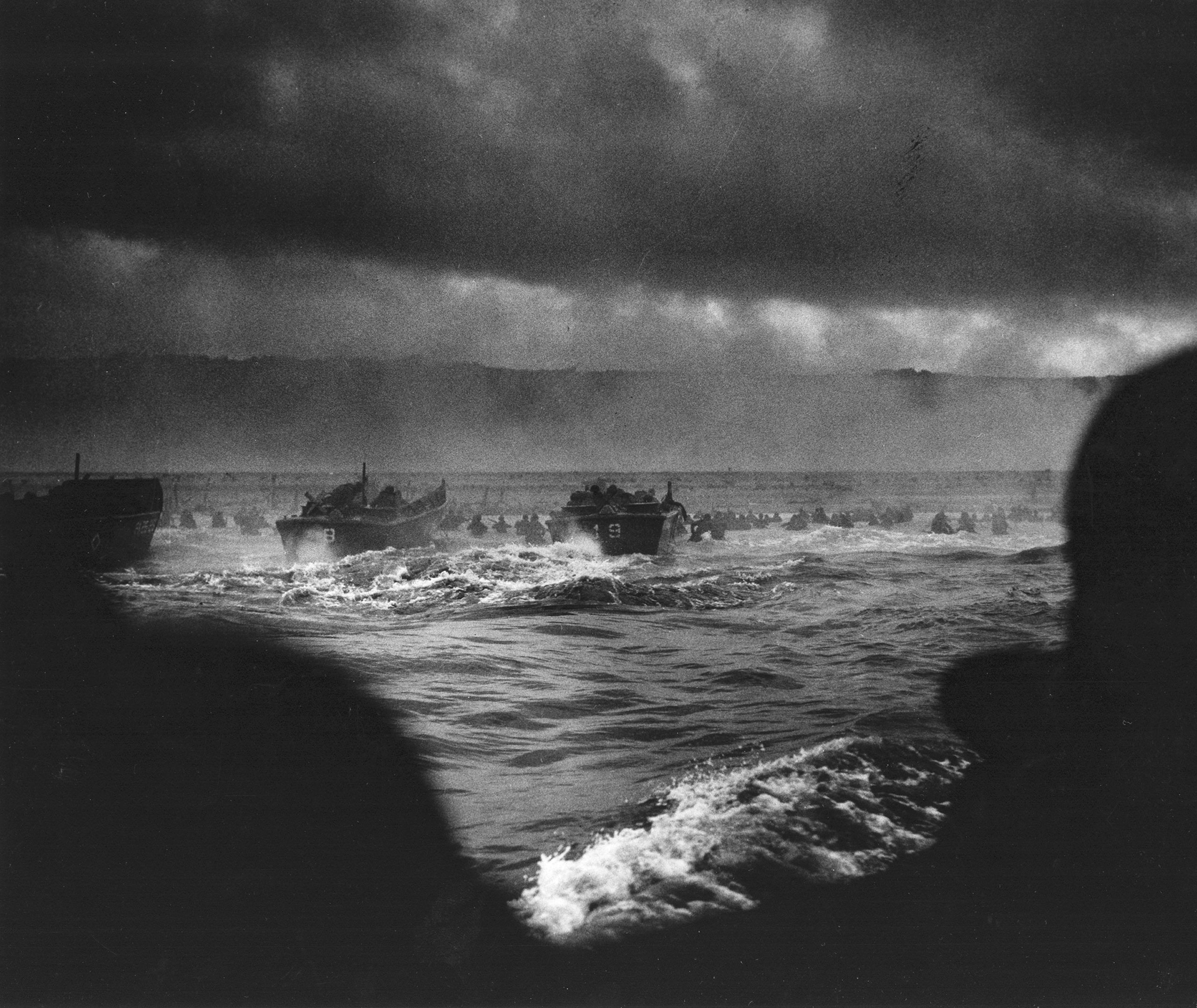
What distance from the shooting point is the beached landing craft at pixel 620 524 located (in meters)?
10.5

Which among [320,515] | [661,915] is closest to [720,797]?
[661,915]

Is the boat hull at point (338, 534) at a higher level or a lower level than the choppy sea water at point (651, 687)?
higher

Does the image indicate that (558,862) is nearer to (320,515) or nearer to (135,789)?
(135,789)

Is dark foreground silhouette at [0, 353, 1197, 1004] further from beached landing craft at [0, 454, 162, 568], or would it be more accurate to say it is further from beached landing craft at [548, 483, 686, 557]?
beached landing craft at [548, 483, 686, 557]

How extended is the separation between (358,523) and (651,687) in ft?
15.6

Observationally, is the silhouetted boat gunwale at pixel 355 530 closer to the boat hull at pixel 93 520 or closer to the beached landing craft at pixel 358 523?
the beached landing craft at pixel 358 523

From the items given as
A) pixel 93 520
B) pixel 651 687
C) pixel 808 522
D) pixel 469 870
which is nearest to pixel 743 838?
pixel 469 870

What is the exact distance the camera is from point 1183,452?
437cm

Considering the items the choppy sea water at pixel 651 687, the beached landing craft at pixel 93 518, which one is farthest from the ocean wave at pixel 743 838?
the beached landing craft at pixel 93 518

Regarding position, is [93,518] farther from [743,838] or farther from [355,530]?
[743,838]

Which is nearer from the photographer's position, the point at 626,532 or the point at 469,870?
the point at 469,870

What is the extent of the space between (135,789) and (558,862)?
2.04 meters

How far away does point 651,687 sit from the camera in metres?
5.03

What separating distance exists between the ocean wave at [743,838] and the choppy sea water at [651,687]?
0.03ft
